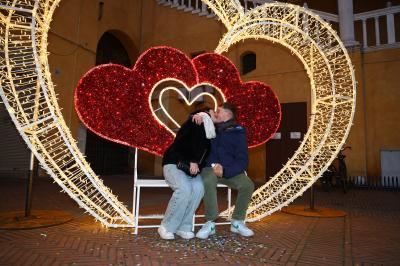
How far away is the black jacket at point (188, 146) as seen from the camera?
371 centimetres

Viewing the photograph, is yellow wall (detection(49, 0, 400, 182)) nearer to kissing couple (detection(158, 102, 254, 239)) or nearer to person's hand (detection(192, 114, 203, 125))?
kissing couple (detection(158, 102, 254, 239))

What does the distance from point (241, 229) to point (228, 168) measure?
73 centimetres

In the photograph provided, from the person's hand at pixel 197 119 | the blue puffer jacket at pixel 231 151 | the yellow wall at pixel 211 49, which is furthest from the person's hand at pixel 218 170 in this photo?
the yellow wall at pixel 211 49

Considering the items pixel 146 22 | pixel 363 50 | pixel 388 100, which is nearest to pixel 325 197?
pixel 388 100

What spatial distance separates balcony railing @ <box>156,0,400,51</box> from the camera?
991 centimetres

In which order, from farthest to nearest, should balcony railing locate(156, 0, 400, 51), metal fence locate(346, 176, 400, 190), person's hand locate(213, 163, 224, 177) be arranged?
balcony railing locate(156, 0, 400, 51) < metal fence locate(346, 176, 400, 190) < person's hand locate(213, 163, 224, 177)

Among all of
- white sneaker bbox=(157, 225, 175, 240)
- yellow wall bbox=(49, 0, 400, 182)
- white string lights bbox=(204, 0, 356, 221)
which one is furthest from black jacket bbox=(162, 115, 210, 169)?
yellow wall bbox=(49, 0, 400, 182)

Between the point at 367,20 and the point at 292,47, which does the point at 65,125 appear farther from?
the point at 367,20

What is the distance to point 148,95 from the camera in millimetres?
3893

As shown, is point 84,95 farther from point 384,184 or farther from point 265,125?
point 384,184

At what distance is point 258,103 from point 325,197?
4496mm

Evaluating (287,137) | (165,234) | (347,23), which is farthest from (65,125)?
(347,23)

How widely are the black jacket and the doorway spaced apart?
779 cm

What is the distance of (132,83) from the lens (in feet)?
12.5
